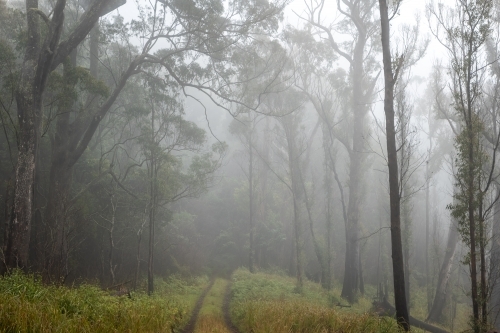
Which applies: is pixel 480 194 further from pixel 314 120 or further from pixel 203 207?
pixel 314 120

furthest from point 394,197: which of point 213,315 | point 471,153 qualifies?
point 213,315

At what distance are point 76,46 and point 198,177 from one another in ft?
34.4

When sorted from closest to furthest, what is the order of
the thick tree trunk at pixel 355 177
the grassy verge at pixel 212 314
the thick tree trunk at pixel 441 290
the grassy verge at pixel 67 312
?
the grassy verge at pixel 67 312, the grassy verge at pixel 212 314, the thick tree trunk at pixel 355 177, the thick tree trunk at pixel 441 290

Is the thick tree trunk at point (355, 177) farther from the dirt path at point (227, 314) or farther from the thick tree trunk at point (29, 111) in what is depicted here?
the thick tree trunk at point (29, 111)

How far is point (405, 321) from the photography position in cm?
824

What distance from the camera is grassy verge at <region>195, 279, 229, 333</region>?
8.82 meters

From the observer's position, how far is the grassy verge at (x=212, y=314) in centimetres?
882

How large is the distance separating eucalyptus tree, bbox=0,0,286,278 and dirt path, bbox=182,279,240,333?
4341mm

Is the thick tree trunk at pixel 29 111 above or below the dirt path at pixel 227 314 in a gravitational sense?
above

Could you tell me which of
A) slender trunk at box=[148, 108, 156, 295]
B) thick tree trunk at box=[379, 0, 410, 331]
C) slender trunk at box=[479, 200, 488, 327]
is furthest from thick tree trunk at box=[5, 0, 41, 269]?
slender trunk at box=[479, 200, 488, 327]

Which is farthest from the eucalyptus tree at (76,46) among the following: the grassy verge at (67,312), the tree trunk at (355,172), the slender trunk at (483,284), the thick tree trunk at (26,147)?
the slender trunk at (483,284)

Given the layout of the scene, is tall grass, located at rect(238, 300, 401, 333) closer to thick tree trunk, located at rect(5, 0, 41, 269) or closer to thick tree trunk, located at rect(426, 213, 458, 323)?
thick tree trunk, located at rect(5, 0, 41, 269)

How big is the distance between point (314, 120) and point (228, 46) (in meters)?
35.0

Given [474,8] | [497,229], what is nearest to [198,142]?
[474,8]
